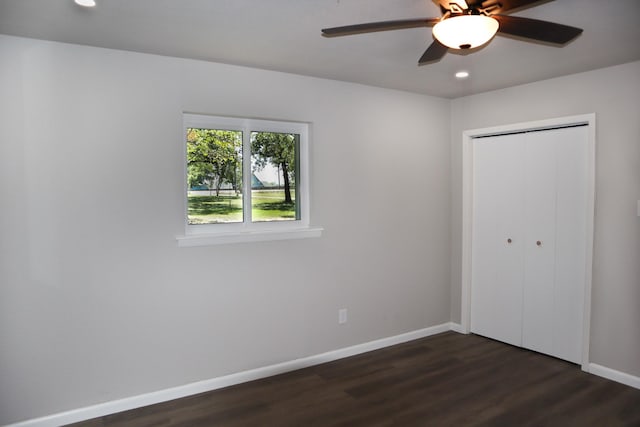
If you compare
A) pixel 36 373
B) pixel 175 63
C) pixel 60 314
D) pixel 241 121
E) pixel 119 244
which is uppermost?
pixel 175 63

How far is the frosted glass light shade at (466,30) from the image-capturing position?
1762mm

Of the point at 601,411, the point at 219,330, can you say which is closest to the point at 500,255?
the point at 601,411

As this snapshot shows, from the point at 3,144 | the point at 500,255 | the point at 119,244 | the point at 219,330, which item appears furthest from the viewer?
the point at 500,255

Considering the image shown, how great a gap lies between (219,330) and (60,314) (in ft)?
3.37

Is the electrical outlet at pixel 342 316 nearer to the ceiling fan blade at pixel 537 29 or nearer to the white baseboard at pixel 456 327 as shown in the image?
the white baseboard at pixel 456 327

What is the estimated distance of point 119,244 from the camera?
2.82 m

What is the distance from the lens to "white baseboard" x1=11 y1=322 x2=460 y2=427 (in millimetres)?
2684

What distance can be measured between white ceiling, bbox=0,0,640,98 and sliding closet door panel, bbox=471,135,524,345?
777 millimetres

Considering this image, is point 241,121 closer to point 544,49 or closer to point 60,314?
point 60,314

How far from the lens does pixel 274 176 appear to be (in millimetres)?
3539

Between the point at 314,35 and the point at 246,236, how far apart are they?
1498 millimetres

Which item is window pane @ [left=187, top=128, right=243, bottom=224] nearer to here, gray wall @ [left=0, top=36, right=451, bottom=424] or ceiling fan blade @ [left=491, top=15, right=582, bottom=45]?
gray wall @ [left=0, top=36, right=451, bottom=424]

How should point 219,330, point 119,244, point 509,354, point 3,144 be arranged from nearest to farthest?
point 3,144 → point 119,244 → point 219,330 → point 509,354

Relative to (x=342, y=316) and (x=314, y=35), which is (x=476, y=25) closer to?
(x=314, y=35)
